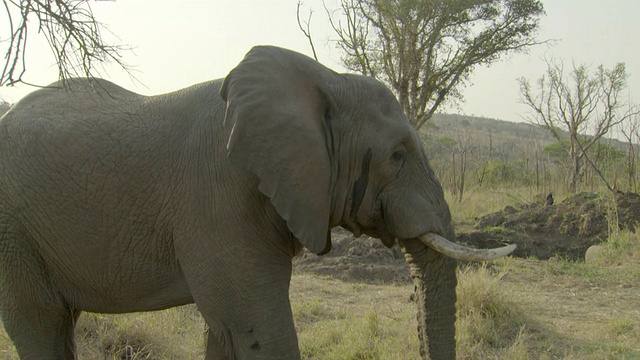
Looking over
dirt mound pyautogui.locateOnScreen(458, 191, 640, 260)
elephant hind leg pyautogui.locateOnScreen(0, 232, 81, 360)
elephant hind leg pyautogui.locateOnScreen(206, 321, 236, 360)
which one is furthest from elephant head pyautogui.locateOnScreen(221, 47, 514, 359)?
dirt mound pyautogui.locateOnScreen(458, 191, 640, 260)

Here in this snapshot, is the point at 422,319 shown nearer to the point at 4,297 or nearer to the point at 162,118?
the point at 162,118

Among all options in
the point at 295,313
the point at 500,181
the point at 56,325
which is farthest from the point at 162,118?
the point at 500,181

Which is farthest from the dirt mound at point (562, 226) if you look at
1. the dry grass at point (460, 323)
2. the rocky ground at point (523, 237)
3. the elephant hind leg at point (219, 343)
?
the elephant hind leg at point (219, 343)

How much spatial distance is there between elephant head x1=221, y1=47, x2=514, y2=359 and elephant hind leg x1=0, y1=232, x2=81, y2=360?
4.58ft

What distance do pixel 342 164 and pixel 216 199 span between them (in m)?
0.67

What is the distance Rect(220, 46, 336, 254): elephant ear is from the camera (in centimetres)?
320

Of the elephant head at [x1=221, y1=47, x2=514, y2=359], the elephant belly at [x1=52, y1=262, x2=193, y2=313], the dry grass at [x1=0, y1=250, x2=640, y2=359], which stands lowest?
the dry grass at [x1=0, y1=250, x2=640, y2=359]

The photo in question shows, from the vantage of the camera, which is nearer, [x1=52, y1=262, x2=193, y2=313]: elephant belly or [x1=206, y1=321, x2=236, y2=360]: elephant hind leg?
[x1=206, y1=321, x2=236, y2=360]: elephant hind leg

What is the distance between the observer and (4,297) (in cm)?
371

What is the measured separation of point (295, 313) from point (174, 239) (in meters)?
3.89

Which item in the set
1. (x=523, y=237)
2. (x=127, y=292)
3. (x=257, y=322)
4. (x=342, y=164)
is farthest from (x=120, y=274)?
(x=523, y=237)

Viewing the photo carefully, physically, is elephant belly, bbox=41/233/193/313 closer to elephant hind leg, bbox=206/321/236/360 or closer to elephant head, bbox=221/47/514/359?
elephant hind leg, bbox=206/321/236/360

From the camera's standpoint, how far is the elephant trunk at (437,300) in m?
3.58

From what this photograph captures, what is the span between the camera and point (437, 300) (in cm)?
359
